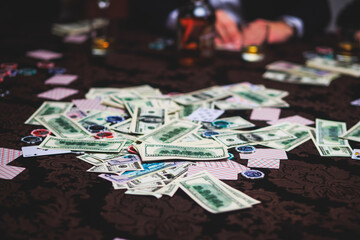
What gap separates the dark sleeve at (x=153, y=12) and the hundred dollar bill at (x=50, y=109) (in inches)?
52.0

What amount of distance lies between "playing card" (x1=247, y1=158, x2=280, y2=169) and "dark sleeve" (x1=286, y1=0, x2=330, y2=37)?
1.86m

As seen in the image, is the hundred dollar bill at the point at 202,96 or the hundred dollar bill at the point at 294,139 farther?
the hundred dollar bill at the point at 202,96

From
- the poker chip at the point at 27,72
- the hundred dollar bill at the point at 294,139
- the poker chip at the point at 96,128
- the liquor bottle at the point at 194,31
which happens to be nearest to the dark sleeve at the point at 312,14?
the liquor bottle at the point at 194,31

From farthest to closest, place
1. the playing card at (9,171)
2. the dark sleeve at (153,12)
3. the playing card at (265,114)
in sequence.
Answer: the dark sleeve at (153,12) < the playing card at (265,114) < the playing card at (9,171)

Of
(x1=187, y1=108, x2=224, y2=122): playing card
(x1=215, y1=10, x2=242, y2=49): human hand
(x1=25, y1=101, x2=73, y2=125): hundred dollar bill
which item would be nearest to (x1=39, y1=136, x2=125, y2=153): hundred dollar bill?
(x1=25, y1=101, x2=73, y2=125): hundred dollar bill

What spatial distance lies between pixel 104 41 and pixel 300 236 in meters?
1.72

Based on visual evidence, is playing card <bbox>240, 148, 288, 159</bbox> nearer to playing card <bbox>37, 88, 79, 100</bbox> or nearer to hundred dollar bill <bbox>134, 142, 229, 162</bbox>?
hundred dollar bill <bbox>134, 142, 229, 162</bbox>

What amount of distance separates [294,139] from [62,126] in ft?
2.47

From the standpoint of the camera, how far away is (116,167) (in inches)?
40.8

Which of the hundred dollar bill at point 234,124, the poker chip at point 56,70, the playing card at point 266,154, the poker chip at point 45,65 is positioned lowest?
the playing card at point 266,154

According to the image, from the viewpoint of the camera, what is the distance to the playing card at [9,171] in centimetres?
98

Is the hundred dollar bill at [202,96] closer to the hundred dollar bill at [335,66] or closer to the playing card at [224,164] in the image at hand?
the playing card at [224,164]

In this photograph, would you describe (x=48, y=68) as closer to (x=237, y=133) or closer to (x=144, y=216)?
(x=237, y=133)

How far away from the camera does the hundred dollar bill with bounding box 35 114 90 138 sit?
123cm
